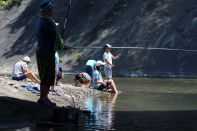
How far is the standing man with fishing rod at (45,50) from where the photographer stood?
11961 millimetres

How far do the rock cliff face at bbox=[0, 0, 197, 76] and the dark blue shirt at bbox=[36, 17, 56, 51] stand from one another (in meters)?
21.5

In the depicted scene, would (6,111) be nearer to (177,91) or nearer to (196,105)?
(196,105)

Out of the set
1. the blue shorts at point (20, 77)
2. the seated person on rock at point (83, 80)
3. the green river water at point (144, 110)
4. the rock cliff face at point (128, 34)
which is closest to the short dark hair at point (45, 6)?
the green river water at point (144, 110)

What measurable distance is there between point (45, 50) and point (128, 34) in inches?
1116

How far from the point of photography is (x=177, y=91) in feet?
72.5

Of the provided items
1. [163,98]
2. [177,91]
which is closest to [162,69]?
[177,91]

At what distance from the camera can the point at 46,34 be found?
12047 millimetres

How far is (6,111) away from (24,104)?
59cm

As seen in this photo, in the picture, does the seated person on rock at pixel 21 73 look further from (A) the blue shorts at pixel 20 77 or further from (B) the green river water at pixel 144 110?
(B) the green river water at pixel 144 110

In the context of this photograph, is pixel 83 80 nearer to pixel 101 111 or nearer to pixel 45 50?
pixel 101 111

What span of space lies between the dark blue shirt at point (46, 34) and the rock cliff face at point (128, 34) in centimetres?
2152

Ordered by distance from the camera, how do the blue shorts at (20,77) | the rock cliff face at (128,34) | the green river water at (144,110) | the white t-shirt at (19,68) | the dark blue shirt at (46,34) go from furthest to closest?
the rock cliff face at (128,34) → the white t-shirt at (19,68) → the blue shorts at (20,77) → the dark blue shirt at (46,34) → the green river water at (144,110)

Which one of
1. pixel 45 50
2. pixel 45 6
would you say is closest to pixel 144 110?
pixel 45 50

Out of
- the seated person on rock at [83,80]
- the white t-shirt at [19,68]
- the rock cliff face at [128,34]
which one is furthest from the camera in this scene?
the rock cliff face at [128,34]
